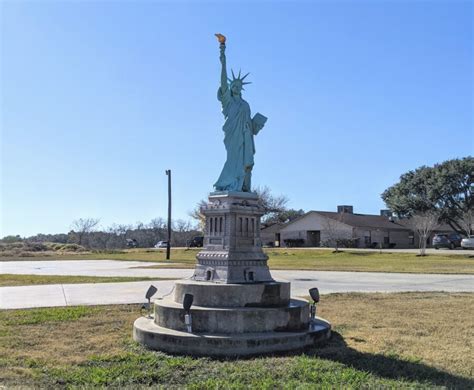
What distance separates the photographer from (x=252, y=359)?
6.82 metres

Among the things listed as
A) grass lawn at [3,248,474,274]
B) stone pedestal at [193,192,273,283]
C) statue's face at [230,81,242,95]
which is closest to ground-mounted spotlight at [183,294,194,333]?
stone pedestal at [193,192,273,283]

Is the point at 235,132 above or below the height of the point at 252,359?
above

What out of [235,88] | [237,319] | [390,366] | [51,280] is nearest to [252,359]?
[237,319]

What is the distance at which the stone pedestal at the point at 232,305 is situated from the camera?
7.23 meters

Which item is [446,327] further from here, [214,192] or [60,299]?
[60,299]

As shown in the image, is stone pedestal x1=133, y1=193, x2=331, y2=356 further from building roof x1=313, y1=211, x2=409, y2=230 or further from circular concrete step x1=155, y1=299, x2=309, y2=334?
building roof x1=313, y1=211, x2=409, y2=230

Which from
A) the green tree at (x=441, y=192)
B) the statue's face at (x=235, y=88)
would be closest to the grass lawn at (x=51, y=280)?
the statue's face at (x=235, y=88)

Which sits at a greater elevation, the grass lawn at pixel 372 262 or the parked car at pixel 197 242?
the parked car at pixel 197 242

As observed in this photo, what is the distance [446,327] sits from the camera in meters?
9.16

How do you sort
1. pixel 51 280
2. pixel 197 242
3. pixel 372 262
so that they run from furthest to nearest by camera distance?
pixel 197 242 < pixel 372 262 < pixel 51 280

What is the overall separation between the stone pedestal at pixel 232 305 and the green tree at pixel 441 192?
167ft

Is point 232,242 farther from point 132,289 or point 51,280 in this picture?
point 51,280

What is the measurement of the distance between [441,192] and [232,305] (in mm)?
54416

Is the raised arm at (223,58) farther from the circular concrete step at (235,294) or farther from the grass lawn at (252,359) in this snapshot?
the grass lawn at (252,359)
